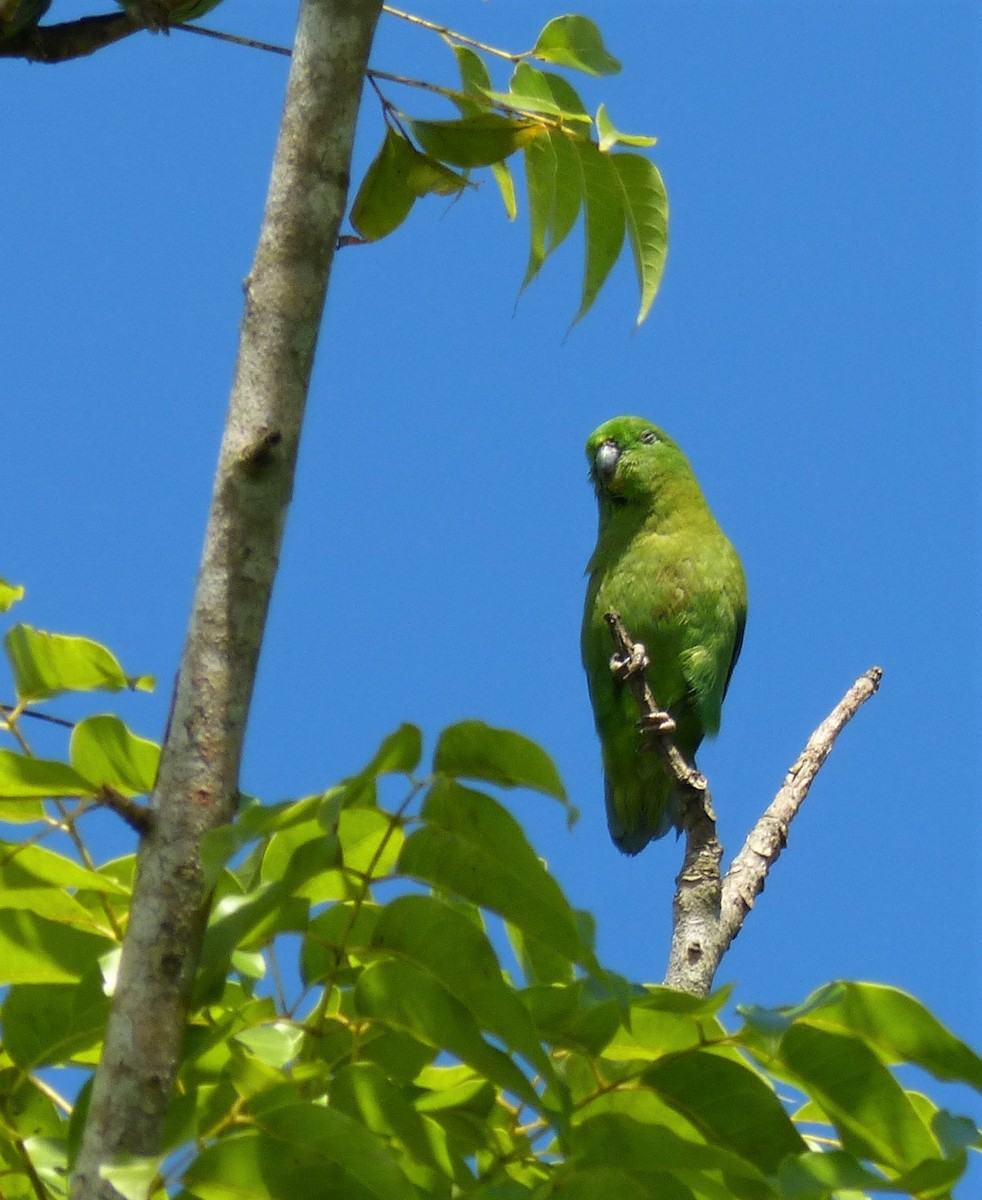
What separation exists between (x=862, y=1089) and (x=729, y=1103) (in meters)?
0.14

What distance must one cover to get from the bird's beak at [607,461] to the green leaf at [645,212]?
445 centimetres

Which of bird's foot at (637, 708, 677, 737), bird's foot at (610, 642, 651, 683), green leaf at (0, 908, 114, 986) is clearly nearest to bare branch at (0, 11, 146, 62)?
green leaf at (0, 908, 114, 986)

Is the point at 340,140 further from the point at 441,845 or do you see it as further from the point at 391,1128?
the point at 391,1128

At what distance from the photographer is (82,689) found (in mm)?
1701

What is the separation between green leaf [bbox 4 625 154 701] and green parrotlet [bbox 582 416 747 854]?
4.18 meters

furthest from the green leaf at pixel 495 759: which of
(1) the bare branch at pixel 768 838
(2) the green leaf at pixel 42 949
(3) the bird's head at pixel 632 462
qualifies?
(3) the bird's head at pixel 632 462

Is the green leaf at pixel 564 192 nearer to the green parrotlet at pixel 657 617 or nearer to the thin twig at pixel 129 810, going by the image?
the thin twig at pixel 129 810

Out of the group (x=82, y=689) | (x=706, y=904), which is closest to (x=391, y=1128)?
(x=82, y=689)

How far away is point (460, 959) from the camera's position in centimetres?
147

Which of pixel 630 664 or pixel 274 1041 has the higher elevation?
pixel 630 664

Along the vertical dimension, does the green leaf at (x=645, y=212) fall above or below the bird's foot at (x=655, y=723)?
above

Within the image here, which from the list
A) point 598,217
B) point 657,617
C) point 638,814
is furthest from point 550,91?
point 638,814

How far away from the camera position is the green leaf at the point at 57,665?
1.66 m

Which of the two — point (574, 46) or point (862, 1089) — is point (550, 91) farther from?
point (862, 1089)
